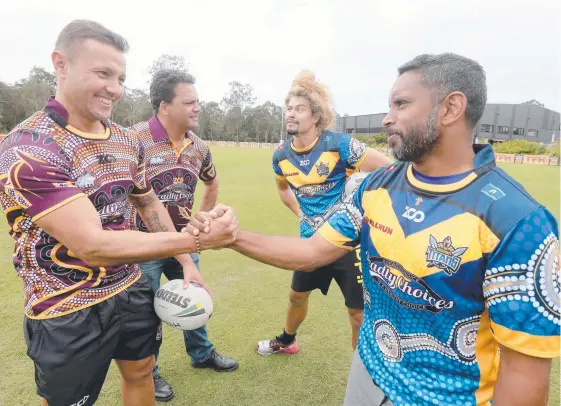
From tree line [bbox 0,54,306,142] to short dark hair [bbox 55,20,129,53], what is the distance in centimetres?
6147

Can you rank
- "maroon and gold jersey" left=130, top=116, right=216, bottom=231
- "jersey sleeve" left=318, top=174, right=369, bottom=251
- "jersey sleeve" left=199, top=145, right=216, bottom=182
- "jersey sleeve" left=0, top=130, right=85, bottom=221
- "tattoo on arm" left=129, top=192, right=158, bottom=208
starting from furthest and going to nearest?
"jersey sleeve" left=199, top=145, right=216, bottom=182 → "maroon and gold jersey" left=130, top=116, right=216, bottom=231 → "tattoo on arm" left=129, top=192, right=158, bottom=208 → "jersey sleeve" left=318, top=174, right=369, bottom=251 → "jersey sleeve" left=0, top=130, right=85, bottom=221

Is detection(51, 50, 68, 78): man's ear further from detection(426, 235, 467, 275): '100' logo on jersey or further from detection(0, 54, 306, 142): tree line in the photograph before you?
detection(0, 54, 306, 142): tree line

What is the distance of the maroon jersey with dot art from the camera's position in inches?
73.7

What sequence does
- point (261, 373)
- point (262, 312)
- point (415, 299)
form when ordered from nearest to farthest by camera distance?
point (415, 299) < point (261, 373) < point (262, 312)

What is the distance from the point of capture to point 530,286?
1.36m

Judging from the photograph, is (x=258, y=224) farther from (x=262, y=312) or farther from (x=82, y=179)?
(x=82, y=179)

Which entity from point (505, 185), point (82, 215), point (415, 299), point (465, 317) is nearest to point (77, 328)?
point (82, 215)

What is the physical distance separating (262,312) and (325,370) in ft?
4.31

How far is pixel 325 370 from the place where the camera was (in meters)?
3.71

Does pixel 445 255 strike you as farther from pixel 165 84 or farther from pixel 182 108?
pixel 165 84

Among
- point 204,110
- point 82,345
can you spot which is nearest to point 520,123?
point 204,110

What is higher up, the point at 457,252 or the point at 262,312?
the point at 457,252

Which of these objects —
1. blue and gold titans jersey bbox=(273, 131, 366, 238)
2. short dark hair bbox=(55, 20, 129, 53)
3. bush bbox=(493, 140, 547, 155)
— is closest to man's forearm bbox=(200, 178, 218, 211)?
blue and gold titans jersey bbox=(273, 131, 366, 238)

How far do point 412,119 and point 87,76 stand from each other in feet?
6.06
